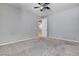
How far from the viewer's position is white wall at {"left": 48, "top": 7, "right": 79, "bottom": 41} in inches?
122

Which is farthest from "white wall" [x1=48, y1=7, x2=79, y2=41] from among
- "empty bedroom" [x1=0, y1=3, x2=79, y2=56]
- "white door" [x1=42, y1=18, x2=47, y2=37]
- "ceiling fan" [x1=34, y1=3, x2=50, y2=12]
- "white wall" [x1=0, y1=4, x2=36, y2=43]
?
"white wall" [x1=0, y1=4, x2=36, y2=43]

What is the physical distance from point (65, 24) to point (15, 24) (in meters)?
1.97

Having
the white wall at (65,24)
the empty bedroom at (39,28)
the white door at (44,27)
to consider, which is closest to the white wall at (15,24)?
the empty bedroom at (39,28)

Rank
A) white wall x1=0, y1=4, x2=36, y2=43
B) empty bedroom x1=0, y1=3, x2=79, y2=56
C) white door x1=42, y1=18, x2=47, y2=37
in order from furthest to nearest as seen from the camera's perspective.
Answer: white wall x1=0, y1=4, x2=36, y2=43
empty bedroom x1=0, y1=3, x2=79, y2=56
white door x1=42, y1=18, x2=47, y2=37

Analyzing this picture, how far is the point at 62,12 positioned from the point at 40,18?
0.84 m

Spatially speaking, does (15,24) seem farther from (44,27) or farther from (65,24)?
(65,24)

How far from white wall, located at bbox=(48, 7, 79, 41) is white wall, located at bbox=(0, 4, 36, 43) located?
2.19 ft

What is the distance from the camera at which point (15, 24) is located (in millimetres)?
3648

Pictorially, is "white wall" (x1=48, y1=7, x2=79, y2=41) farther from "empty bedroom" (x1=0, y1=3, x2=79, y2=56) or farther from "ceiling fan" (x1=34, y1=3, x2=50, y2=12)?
"ceiling fan" (x1=34, y1=3, x2=50, y2=12)

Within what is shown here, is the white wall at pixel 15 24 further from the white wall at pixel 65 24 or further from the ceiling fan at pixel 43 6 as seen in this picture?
the white wall at pixel 65 24

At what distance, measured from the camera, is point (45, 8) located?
10.3 ft

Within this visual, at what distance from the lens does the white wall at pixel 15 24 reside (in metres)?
3.21

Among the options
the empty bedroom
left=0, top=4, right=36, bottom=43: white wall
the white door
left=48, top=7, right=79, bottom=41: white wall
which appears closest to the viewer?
the white door

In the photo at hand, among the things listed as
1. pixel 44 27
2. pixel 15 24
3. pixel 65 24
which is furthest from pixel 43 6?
pixel 15 24
